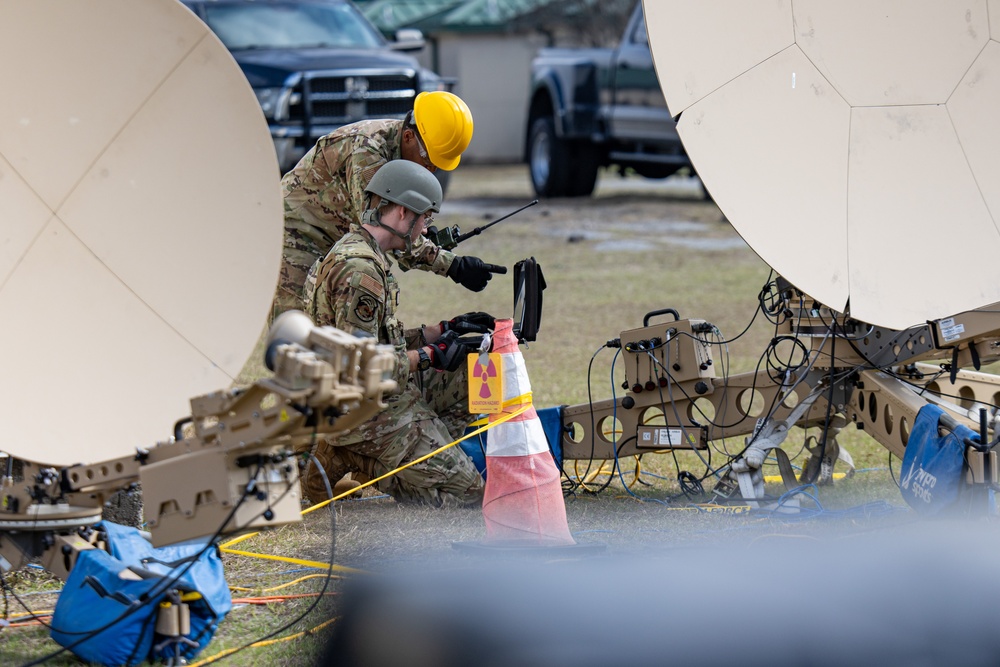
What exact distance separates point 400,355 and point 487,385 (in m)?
0.66

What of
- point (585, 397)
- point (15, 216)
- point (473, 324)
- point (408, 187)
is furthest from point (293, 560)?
point (585, 397)

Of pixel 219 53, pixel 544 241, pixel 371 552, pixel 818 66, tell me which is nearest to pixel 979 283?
pixel 818 66

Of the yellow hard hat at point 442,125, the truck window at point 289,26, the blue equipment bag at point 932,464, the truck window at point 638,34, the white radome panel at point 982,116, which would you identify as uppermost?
the truck window at point 638,34

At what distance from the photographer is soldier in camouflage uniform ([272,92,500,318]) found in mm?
6602

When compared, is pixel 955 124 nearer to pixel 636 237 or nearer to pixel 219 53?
pixel 219 53

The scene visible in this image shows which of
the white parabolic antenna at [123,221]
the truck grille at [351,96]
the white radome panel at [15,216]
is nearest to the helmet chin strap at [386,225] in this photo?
the white parabolic antenna at [123,221]

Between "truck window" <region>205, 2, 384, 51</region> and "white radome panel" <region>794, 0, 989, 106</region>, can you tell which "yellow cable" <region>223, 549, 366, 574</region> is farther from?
"truck window" <region>205, 2, 384, 51</region>

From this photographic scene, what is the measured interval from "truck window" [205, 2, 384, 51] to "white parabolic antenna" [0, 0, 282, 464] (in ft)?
34.7

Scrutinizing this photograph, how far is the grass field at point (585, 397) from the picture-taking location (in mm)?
4895

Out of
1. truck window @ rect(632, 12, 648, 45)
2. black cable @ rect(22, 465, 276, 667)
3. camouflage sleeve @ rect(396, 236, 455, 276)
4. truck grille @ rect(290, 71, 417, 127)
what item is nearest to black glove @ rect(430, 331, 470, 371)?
camouflage sleeve @ rect(396, 236, 455, 276)

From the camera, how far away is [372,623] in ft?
8.77

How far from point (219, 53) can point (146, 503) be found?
1645 mm

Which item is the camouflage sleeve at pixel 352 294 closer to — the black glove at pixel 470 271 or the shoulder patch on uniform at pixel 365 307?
the shoulder patch on uniform at pixel 365 307

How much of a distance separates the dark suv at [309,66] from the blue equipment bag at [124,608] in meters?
10.7
